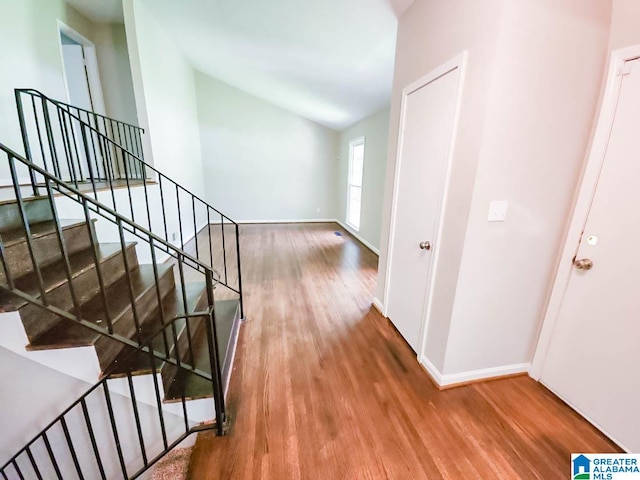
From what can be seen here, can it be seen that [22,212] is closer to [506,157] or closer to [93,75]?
[506,157]

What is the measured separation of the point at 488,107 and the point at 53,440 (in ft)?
10.6

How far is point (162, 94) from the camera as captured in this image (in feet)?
13.2

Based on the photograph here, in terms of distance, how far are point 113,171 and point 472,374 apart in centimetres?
508

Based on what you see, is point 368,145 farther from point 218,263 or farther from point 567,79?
point 567,79

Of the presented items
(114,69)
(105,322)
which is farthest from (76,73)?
(105,322)

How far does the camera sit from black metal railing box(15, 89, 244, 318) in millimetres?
2146

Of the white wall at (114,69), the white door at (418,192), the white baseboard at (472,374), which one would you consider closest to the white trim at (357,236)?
the white door at (418,192)

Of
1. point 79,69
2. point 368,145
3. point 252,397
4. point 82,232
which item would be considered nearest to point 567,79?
point 252,397

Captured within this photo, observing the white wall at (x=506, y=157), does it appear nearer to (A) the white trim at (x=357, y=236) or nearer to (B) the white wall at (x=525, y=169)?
(B) the white wall at (x=525, y=169)

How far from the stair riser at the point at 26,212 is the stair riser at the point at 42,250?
0.21 meters

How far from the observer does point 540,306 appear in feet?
5.79

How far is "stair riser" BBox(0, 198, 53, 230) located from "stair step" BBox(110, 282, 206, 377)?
0.96 meters

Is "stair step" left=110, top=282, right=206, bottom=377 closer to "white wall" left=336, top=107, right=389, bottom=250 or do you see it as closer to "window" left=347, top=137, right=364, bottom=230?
"white wall" left=336, top=107, right=389, bottom=250
